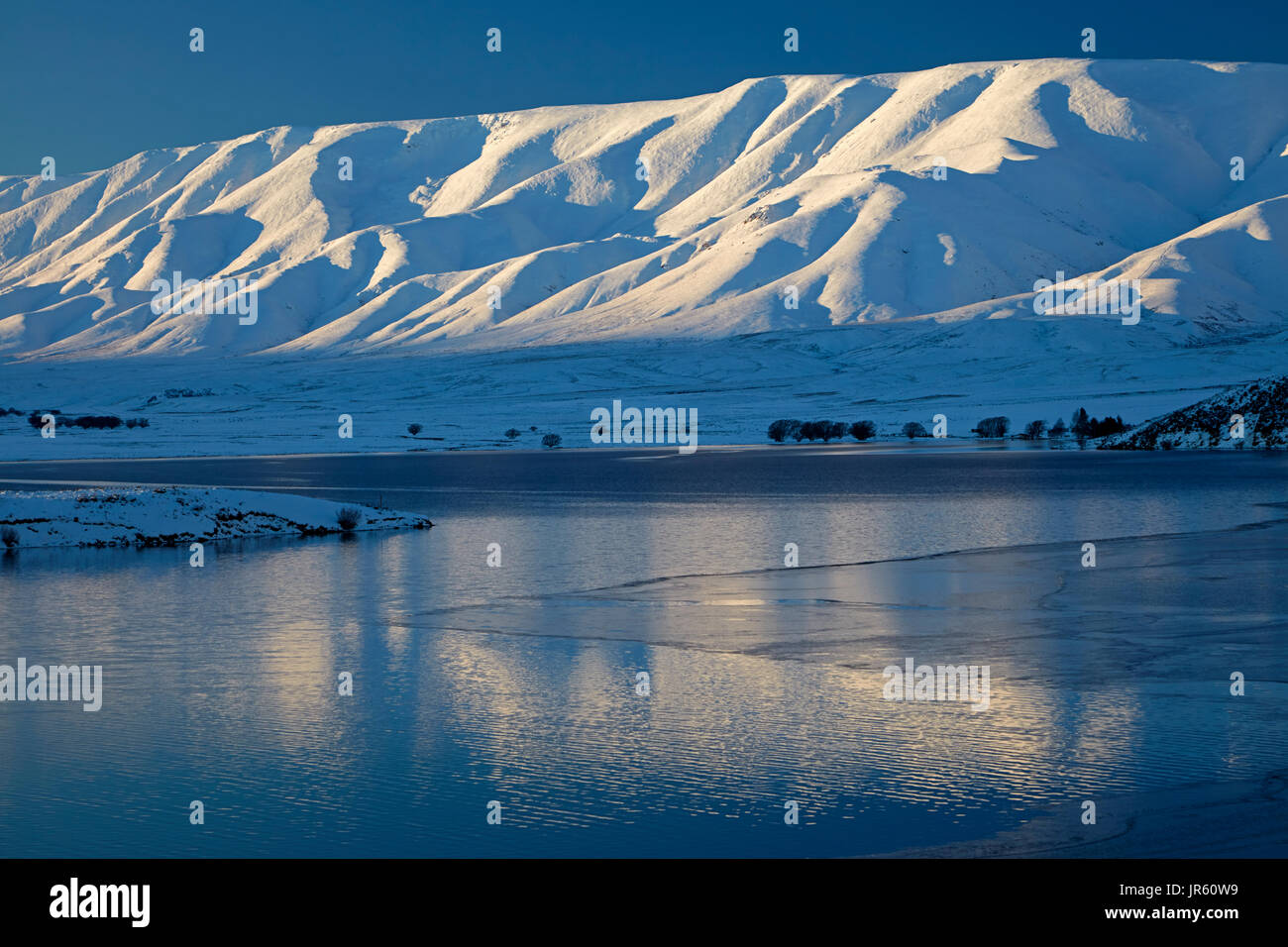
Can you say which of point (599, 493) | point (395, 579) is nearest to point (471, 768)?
point (395, 579)

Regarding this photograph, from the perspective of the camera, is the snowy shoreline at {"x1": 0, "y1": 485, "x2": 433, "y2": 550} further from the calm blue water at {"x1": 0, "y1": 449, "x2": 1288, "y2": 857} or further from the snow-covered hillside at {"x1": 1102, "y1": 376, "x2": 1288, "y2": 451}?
the snow-covered hillside at {"x1": 1102, "y1": 376, "x2": 1288, "y2": 451}

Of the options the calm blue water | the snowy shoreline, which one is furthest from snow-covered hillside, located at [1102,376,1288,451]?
the calm blue water

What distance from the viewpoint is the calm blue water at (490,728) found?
11789 mm

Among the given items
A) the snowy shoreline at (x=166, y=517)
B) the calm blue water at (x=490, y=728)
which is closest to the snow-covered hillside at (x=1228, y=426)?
the snowy shoreline at (x=166, y=517)

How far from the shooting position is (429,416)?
147375 millimetres

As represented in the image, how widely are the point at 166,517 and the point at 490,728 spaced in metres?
22.2

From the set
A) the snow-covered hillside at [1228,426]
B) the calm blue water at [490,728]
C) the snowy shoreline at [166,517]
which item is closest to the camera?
the calm blue water at [490,728]

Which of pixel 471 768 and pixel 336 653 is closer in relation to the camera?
pixel 471 768

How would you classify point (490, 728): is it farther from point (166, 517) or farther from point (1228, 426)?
point (1228, 426)

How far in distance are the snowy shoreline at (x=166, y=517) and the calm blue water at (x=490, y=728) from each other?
2.58m

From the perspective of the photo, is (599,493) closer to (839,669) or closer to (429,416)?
(839,669)

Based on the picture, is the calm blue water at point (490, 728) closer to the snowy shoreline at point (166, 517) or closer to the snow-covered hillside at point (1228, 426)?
the snowy shoreline at point (166, 517)

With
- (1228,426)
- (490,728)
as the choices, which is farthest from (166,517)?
(1228,426)
